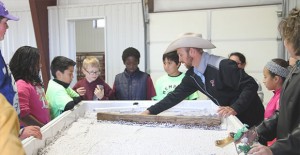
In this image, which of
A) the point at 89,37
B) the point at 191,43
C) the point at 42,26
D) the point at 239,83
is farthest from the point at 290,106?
the point at 89,37

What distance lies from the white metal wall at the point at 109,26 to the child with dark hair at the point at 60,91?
1951 millimetres

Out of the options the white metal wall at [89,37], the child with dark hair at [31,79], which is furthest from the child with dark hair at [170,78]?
the white metal wall at [89,37]

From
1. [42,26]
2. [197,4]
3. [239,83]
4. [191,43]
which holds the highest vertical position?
[197,4]

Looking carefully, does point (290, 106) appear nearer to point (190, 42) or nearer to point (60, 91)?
point (190, 42)

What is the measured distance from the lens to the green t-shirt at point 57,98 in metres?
1.73

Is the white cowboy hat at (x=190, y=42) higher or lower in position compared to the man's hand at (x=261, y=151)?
higher

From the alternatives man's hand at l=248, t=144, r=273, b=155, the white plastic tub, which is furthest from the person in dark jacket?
the white plastic tub

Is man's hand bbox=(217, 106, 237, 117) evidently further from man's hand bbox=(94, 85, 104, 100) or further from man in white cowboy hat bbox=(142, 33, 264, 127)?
man's hand bbox=(94, 85, 104, 100)

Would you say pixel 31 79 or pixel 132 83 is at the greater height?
pixel 31 79

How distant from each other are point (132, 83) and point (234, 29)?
5.45 feet

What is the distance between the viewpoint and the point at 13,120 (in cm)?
46

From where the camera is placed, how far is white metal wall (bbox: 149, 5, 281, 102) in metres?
3.22

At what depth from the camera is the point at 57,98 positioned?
175 cm

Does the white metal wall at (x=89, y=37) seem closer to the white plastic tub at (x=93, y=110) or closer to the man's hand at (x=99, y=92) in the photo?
the man's hand at (x=99, y=92)
